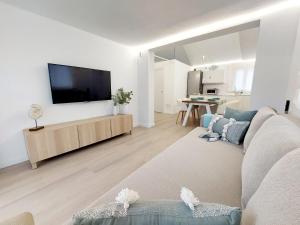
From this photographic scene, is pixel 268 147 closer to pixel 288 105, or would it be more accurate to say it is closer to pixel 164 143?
pixel 288 105

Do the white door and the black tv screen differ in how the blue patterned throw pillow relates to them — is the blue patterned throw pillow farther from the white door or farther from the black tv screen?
the white door

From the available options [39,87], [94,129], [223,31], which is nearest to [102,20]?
[39,87]

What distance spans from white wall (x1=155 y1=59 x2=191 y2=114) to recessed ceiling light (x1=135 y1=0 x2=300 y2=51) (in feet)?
8.33

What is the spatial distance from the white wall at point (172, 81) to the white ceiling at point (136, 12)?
125 inches

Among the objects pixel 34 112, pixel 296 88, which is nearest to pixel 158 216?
pixel 296 88

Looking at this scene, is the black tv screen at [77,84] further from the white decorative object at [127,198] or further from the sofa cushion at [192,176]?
the white decorative object at [127,198]

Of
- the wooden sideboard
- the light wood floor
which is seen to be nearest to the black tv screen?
the wooden sideboard

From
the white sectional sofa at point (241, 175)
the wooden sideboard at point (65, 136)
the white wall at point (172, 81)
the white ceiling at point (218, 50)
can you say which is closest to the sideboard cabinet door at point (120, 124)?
the wooden sideboard at point (65, 136)

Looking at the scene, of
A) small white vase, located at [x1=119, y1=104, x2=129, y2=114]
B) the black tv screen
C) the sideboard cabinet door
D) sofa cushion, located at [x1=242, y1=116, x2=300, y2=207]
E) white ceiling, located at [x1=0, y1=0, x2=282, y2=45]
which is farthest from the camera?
small white vase, located at [x1=119, y1=104, x2=129, y2=114]

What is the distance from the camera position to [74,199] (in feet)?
4.76

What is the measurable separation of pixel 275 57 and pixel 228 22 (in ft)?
3.30

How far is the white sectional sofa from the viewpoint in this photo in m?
0.42

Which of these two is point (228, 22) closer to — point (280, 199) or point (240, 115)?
point (240, 115)

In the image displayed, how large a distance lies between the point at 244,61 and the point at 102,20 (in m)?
6.11
